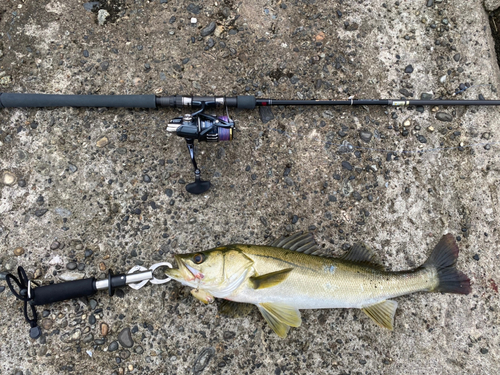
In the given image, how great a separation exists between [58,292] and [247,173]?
176 centimetres

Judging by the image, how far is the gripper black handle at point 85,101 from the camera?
2830 millimetres

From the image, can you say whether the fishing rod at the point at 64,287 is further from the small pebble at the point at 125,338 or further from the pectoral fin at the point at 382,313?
the pectoral fin at the point at 382,313

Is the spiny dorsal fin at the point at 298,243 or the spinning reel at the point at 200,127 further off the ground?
the spinning reel at the point at 200,127

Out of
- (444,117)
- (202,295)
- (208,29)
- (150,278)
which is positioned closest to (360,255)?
(202,295)

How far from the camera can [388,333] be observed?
283 centimetres

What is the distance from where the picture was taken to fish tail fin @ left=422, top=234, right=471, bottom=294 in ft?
9.01

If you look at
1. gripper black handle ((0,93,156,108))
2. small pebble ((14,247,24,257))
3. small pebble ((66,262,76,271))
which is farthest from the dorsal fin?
small pebble ((14,247,24,257))

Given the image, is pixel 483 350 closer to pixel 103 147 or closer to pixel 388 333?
pixel 388 333

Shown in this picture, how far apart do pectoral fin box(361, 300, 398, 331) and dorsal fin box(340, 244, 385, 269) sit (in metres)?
0.32

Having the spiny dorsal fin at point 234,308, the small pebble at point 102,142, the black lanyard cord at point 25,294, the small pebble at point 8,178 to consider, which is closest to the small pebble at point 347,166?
the spiny dorsal fin at point 234,308

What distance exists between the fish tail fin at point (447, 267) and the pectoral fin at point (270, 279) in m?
1.24

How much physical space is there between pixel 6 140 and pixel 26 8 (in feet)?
4.21

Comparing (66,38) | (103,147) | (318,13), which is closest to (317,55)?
(318,13)

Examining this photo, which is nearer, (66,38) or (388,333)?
(388,333)
